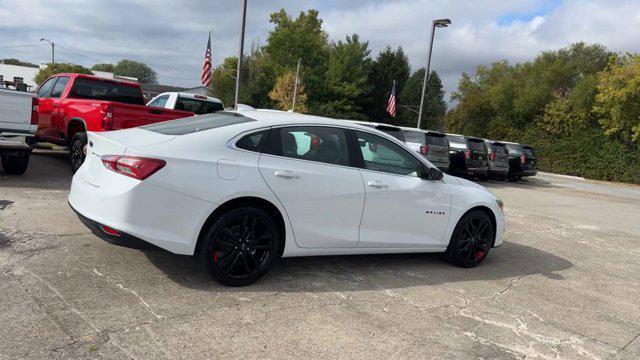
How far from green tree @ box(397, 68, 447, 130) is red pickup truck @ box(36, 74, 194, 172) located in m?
55.3

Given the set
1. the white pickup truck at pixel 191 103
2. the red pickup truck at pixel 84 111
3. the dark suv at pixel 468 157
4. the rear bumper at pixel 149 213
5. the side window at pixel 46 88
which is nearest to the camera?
the rear bumper at pixel 149 213

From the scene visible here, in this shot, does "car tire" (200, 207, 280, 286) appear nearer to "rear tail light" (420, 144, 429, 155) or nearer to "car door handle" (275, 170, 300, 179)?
"car door handle" (275, 170, 300, 179)

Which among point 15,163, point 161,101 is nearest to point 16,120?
point 15,163

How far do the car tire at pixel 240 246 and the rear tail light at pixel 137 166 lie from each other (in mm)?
667

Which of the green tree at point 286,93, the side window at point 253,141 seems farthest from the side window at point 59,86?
the green tree at point 286,93

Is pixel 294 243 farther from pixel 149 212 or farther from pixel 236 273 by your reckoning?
pixel 149 212

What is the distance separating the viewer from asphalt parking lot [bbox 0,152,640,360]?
3.41 metres

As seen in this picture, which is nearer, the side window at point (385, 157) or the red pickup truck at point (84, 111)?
the side window at point (385, 157)

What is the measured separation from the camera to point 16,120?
7387 millimetres

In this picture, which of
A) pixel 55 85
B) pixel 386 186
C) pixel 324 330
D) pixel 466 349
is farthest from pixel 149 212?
pixel 55 85

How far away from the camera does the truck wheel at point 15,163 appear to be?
8.07 meters

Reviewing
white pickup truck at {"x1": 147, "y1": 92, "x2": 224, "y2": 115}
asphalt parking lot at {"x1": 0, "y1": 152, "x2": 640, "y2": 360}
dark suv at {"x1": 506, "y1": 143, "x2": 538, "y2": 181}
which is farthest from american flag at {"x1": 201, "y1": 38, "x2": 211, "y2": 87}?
asphalt parking lot at {"x1": 0, "y1": 152, "x2": 640, "y2": 360}

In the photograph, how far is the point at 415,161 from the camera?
551 centimetres

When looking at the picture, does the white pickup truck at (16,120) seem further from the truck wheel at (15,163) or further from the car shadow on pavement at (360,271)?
the car shadow on pavement at (360,271)
